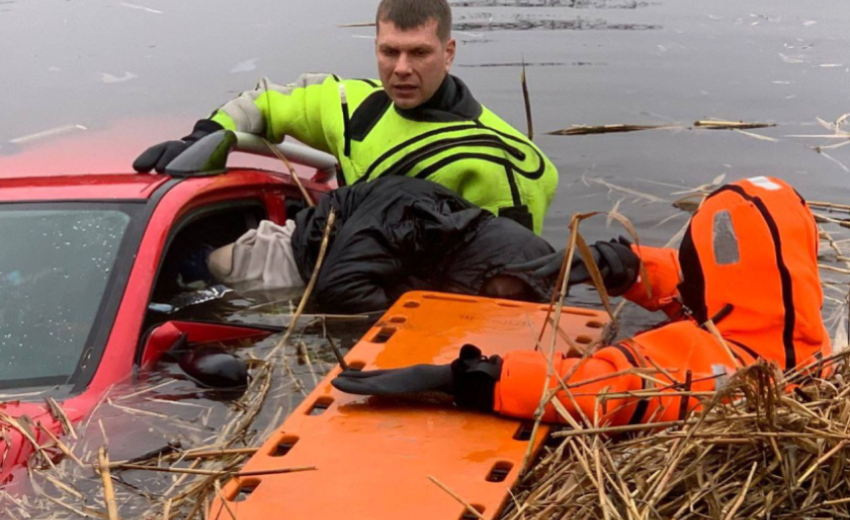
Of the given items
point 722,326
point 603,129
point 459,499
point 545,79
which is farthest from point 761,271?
point 545,79

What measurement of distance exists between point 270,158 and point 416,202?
1.50 m

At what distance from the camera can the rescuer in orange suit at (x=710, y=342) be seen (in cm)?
323

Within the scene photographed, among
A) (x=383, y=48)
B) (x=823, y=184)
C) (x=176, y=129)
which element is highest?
(x=383, y=48)

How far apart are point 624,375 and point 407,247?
71.6 inches

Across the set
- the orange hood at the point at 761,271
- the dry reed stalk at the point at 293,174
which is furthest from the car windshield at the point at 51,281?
the orange hood at the point at 761,271

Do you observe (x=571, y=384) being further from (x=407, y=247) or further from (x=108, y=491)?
(x=407, y=247)

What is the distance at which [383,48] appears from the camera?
5.39m

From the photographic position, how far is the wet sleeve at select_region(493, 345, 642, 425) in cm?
319

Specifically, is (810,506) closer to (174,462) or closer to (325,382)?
(325,382)

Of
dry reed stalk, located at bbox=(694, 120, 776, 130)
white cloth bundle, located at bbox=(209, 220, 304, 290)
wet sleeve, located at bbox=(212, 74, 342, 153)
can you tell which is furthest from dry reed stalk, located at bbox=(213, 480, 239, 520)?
dry reed stalk, located at bbox=(694, 120, 776, 130)

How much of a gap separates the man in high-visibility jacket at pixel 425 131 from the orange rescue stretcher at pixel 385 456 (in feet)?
4.76

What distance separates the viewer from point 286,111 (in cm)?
579

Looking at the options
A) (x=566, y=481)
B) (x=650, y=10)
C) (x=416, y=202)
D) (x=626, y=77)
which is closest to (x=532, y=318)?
(x=416, y=202)

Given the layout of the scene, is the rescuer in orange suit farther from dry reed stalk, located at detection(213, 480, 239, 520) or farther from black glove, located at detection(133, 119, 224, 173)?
black glove, located at detection(133, 119, 224, 173)
